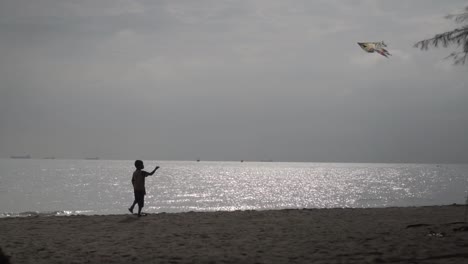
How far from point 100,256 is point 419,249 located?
6771mm

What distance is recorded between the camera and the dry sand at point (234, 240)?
28.8 feet

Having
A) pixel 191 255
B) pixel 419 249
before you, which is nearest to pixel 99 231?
pixel 191 255

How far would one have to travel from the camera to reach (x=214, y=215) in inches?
662

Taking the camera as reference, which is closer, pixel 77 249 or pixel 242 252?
pixel 242 252

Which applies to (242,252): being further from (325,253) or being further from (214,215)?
(214,215)

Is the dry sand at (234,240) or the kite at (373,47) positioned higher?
the kite at (373,47)

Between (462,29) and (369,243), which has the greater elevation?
(462,29)

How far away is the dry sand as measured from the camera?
28.8 feet

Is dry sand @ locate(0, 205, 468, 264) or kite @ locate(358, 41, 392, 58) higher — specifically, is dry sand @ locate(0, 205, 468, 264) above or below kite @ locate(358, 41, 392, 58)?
below

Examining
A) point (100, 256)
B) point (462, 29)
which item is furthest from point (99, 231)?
point (462, 29)

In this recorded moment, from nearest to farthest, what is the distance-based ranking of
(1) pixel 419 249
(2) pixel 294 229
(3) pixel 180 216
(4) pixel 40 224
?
(1) pixel 419 249, (2) pixel 294 229, (4) pixel 40 224, (3) pixel 180 216

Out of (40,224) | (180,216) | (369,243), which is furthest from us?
(180,216)

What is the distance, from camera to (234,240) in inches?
430

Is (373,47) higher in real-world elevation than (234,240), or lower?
higher
